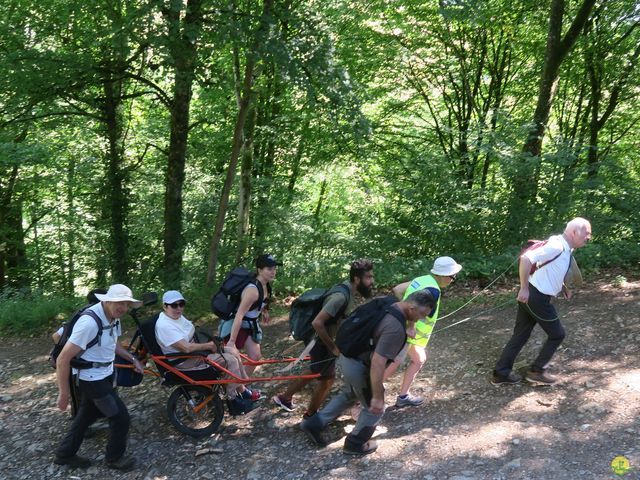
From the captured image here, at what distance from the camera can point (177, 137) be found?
396 inches

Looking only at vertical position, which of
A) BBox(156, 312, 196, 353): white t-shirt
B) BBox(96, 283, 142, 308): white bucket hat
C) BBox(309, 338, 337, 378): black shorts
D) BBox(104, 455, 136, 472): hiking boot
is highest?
BBox(96, 283, 142, 308): white bucket hat

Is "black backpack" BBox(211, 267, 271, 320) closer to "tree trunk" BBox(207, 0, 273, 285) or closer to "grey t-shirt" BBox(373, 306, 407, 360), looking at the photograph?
"grey t-shirt" BBox(373, 306, 407, 360)

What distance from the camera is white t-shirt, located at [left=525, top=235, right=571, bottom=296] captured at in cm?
502

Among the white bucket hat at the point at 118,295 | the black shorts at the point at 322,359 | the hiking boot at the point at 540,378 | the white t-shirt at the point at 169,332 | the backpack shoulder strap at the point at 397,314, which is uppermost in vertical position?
the white bucket hat at the point at 118,295

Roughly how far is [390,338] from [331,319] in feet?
2.73

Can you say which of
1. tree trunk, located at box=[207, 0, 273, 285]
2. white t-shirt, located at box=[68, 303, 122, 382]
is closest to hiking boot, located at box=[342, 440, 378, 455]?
white t-shirt, located at box=[68, 303, 122, 382]

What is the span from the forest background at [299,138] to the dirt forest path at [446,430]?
10.0 feet

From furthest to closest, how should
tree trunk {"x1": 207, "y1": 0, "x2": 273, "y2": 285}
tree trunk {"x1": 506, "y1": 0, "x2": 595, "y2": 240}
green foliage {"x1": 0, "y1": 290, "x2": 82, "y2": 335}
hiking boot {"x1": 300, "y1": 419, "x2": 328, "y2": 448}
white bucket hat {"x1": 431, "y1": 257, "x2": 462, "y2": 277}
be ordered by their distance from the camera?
green foliage {"x1": 0, "y1": 290, "x2": 82, "y2": 335} < tree trunk {"x1": 506, "y1": 0, "x2": 595, "y2": 240} < tree trunk {"x1": 207, "y1": 0, "x2": 273, "y2": 285} < hiking boot {"x1": 300, "y1": 419, "x2": 328, "y2": 448} < white bucket hat {"x1": 431, "y1": 257, "x2": 462, "y2": 277}

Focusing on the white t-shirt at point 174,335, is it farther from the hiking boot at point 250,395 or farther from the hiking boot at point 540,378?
the hiking boot at point 540,378

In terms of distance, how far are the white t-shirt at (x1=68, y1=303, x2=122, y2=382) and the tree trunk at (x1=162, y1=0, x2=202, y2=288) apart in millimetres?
4471

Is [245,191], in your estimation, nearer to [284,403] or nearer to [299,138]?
[299,138]

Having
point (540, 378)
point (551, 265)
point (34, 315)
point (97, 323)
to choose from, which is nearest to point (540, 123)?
point (551, 265)

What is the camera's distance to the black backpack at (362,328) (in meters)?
4.22

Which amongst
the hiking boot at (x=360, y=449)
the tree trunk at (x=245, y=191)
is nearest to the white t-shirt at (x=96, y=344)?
the hiking boot at (x=360, y=449)
